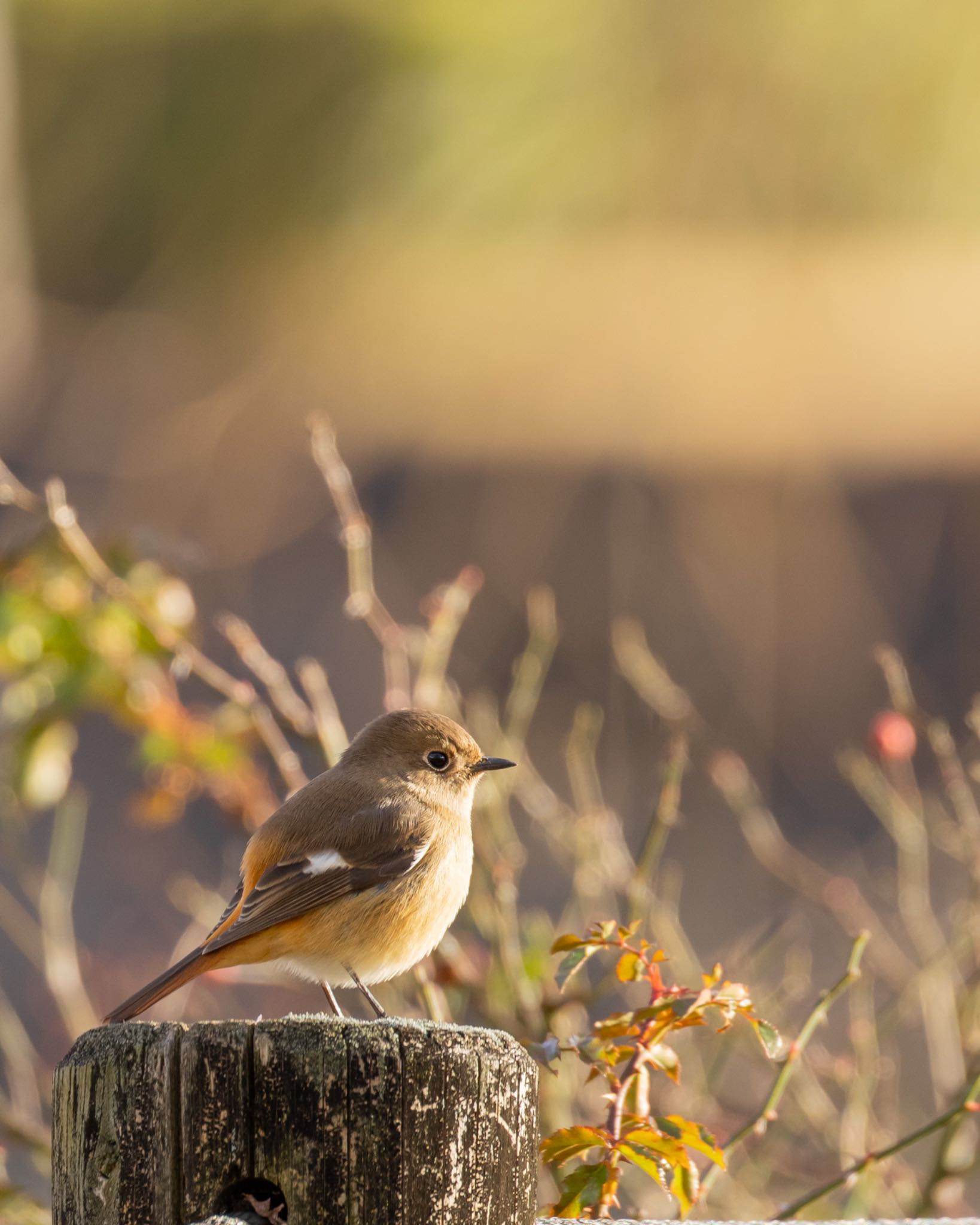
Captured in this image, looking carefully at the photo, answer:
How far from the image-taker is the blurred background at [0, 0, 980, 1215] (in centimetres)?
824

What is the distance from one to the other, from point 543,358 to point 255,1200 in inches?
305

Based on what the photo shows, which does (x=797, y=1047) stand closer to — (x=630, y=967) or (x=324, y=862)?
(x=630, y=967)

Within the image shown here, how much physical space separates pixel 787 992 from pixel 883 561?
196 inches

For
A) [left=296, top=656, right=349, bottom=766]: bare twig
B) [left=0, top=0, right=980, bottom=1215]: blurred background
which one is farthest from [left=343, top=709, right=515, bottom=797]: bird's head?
[left=0, top=0, right=980, bottom=1215]: blurred background

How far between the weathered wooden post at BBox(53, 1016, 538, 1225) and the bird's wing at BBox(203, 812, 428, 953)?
1.11 m

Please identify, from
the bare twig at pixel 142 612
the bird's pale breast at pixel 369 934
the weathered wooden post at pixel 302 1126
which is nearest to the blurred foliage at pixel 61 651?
the bare twig at pixel 142 612

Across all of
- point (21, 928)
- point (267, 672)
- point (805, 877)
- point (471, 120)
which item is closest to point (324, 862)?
point (267, 672)

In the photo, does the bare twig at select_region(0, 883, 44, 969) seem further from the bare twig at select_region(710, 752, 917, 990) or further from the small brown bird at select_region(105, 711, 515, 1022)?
the bare twig at select_region(710, 752, 917, 990)

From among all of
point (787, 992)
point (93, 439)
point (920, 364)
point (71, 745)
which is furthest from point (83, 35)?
point (787, 992)

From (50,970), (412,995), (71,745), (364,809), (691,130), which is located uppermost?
(691,130)

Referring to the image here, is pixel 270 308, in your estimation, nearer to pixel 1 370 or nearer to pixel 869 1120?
pixel 1 370

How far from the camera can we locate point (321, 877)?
2.81 meters

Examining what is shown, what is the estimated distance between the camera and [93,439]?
8961 millimetres

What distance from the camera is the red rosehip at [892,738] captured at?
3.41 meters
